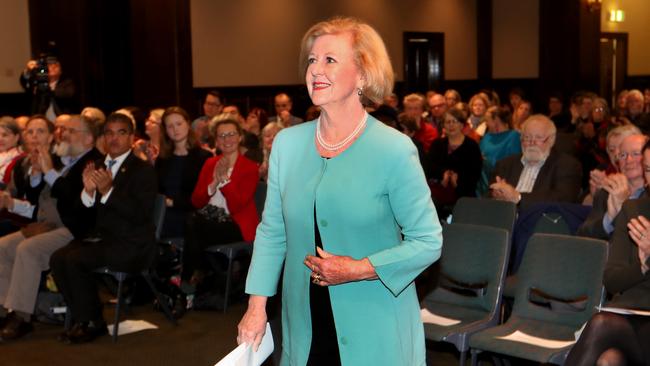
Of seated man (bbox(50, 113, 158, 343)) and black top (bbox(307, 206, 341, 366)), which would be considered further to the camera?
seated man (bbox(50, 113, 158, 343))

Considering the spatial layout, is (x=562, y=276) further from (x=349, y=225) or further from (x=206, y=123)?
(x=206, y=123)

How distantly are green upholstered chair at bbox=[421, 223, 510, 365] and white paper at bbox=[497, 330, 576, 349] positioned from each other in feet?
0.68

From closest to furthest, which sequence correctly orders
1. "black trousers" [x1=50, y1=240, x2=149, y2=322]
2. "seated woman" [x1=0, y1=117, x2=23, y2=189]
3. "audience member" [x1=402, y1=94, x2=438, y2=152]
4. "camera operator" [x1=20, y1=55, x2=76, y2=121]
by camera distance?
"black trousers" [x1=50, y1=240, x2=149, y2=322] < "seated woman" [x1=0, y1=117, x2=23, y2=189] < "audience member" [x1=402, y1=94, x2=438, y2=152] < "camera operator" [x1=20, y1=55, x2=76, y2=121]

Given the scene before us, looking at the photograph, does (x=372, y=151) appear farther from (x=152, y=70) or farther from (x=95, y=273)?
(x=152, y=70)

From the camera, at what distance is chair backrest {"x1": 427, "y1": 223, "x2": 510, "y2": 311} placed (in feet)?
14.1

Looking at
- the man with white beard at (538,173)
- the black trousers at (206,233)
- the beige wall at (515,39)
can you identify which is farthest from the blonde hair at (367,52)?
the beige wall at (515,39)

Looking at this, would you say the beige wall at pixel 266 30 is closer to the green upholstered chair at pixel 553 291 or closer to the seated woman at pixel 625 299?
the green upholstered chair at pixel 553 291

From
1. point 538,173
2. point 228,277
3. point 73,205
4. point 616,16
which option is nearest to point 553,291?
point 538,173

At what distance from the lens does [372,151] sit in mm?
2160

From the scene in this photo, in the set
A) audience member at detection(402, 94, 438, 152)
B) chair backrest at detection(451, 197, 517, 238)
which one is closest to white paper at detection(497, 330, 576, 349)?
chair backrest at detection(451, 197, 517, 238)

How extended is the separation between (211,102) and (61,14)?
2495 mm

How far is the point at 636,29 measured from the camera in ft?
61.0

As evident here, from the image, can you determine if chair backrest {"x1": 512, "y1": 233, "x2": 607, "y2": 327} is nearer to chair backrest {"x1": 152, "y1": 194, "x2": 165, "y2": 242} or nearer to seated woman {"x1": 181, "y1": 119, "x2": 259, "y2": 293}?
seated woman {"x1": 181, "y1": 119, "x2": 259, "y2": 293}

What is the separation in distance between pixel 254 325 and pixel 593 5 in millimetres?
15481
